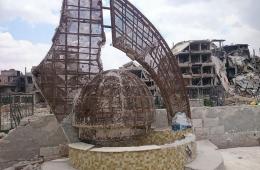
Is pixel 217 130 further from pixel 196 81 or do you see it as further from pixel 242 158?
pixel 196 81

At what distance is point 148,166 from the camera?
6.91 m

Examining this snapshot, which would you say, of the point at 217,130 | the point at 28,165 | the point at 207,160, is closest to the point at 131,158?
the point at 207,160

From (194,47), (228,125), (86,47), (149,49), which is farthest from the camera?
(194,47)

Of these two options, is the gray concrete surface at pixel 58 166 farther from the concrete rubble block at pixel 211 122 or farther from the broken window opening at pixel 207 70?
the broken window opening at pixel 207 70

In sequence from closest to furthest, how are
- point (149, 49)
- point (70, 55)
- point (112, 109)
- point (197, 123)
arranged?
point (112, 109)
point (70, 55)
point (149, 49)
point (197, 123)

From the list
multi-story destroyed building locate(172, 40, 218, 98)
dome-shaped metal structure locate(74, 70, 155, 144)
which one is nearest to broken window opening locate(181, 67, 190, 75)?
multi-story destroyed building locate(172, 40, 218, 98)

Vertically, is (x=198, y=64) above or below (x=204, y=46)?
below

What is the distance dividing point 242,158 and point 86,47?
5.30m

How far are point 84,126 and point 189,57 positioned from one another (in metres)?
27.3

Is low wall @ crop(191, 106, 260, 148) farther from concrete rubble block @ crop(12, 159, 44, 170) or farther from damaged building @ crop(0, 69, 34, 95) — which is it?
damaged building @ crop(0, 69, 34, 95)

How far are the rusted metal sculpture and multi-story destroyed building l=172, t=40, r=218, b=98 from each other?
24442 mm

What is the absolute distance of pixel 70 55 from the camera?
8680mm

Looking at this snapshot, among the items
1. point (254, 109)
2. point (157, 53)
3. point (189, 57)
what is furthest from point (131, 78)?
point (189, 57)

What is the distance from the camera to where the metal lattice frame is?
8.73 m
